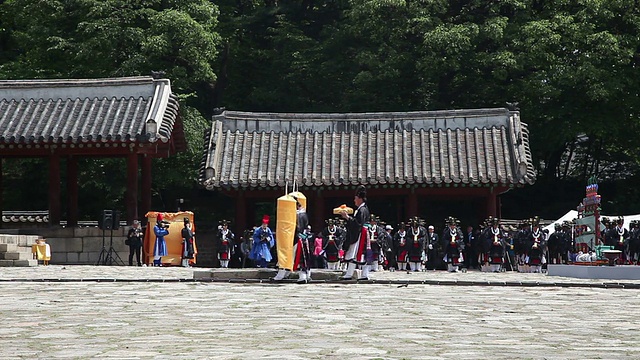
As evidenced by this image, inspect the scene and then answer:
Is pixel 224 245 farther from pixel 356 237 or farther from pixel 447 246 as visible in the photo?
pixel 356 237

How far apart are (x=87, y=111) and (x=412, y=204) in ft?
32.2

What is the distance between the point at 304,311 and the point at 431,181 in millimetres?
18241

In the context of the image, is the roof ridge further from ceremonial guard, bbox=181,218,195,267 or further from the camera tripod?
ceremonial guard, bbox=181,218,195,267

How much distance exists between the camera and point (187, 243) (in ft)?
88.8

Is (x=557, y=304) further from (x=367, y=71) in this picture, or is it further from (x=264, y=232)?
(x=367, y=71)

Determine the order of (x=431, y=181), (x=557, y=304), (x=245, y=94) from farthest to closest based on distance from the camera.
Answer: (x=245, y=94), (x=431, y=181), (x=557, y=304)

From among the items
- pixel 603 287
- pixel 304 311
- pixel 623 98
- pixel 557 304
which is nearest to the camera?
pixel 304 311

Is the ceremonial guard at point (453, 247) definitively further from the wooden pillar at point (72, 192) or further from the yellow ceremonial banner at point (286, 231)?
the wooden pillar at point (72, 192)

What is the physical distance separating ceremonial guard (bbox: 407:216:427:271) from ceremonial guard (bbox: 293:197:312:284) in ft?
29.9

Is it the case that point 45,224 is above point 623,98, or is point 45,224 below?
below

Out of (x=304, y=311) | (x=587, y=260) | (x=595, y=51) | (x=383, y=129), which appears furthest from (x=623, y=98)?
(x=304, y=311)

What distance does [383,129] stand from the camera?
3222 centimetres

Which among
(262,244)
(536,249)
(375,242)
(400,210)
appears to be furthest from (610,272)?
(400,210)

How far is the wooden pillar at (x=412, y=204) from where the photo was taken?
3030 cm
